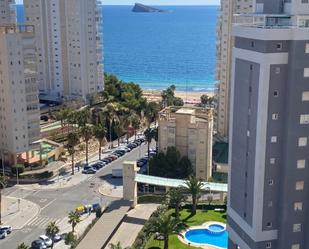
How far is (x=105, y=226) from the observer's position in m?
58.4

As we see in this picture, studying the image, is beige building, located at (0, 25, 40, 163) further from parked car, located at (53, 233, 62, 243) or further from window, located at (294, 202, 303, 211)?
window, located at (294, 202, 303, 211)

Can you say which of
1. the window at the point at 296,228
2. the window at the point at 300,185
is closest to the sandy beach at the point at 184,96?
the window at the point at 296,228

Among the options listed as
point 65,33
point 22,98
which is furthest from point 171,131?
point 65,33

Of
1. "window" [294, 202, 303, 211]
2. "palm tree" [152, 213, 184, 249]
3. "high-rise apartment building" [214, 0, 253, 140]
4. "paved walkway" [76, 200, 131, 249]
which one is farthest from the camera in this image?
"high-rise apartment building" [214, 0, 253, 140]

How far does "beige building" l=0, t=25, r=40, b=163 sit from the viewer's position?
76.3 meters

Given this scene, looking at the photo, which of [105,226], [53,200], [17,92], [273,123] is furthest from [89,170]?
[273,123]

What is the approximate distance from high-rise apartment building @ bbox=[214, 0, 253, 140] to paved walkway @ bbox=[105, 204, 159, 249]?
3864 cm

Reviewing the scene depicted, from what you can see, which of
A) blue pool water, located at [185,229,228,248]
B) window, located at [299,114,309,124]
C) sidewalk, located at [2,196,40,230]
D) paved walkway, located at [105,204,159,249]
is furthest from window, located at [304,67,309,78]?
sidewalk, located at [2,196,40,230]

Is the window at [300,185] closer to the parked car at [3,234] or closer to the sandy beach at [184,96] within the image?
the parked car at [3,234]

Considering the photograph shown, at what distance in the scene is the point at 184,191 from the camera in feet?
211

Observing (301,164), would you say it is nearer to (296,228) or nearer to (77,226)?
(296,228)

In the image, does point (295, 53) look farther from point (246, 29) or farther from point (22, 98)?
point (22, 98)

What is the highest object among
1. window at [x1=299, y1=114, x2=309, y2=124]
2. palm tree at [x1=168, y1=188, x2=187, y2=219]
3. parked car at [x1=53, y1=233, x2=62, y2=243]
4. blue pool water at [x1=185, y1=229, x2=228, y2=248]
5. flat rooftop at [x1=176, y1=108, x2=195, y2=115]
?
Answer: window at [x1=299, y1=114, x2=309, y2=124]

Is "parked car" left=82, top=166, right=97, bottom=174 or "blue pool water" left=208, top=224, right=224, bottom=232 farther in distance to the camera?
"parked car" left=82, top=166, right=97, bottom=174
